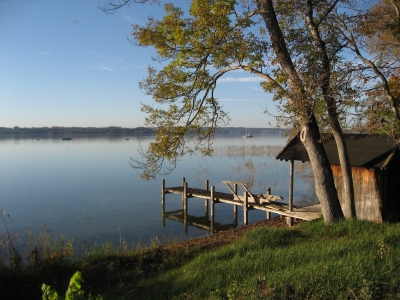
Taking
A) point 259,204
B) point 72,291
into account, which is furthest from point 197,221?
point 72,291

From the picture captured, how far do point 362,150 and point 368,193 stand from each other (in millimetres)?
1419

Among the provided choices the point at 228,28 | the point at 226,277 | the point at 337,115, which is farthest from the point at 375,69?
the point at 226,277

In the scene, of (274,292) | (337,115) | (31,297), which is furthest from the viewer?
(337,115)

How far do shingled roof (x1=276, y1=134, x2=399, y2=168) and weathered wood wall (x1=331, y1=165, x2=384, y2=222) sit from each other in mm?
590

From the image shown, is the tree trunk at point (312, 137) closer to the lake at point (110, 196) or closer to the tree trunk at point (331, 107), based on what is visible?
the tree trunk at point (331, 107)

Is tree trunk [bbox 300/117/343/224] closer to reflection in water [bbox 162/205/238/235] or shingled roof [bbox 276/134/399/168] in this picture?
shingled roof [bbox 276/134/399/168]

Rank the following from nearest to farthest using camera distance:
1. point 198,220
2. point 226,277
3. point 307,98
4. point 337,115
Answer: point 226,277 < point 307,98 < point 337,115 < point 198,220

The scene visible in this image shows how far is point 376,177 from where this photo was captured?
11359 millimetres

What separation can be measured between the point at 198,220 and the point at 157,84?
10795 mm

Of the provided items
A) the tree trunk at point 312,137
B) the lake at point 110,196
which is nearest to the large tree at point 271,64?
the tree trunk at point 312,137

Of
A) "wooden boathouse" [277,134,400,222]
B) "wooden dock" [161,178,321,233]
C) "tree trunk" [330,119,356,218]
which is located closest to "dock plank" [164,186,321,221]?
"wooden dock" [161,178,321,233]

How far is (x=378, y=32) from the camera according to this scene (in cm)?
1221

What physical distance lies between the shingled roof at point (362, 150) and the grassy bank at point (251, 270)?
6.46 feet

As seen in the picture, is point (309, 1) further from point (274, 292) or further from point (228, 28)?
point (274, 292)
